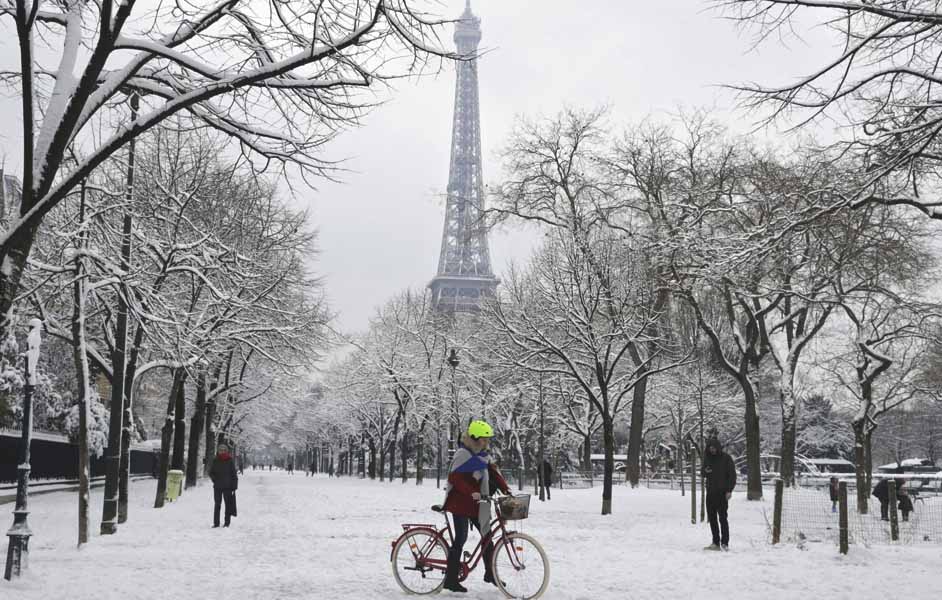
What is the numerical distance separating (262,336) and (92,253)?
13861 mm

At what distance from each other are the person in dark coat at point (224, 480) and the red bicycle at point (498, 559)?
9.15m

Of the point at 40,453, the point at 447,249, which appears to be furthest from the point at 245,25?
the point at 447,249

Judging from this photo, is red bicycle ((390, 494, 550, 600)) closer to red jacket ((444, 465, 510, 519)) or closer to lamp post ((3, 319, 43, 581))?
red jacket ((444, 465, 510, 519))

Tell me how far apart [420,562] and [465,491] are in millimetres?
910

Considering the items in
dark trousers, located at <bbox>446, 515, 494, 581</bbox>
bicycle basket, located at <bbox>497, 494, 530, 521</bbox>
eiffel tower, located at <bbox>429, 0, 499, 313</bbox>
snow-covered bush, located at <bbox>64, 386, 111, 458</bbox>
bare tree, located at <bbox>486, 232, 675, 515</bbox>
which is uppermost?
eiffel tower, located at <bbox>429, 0, 499, 313</bbox>

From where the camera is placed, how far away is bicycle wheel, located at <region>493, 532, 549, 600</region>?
920 centimetres

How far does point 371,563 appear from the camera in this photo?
40.2 feet

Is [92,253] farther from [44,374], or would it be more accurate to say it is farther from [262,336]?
[44,374]

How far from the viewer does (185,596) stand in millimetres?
9383

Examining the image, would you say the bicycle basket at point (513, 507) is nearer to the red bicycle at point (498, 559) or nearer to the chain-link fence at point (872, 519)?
the red bicycle at point (498, 559)

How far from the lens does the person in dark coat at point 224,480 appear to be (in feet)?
58.7

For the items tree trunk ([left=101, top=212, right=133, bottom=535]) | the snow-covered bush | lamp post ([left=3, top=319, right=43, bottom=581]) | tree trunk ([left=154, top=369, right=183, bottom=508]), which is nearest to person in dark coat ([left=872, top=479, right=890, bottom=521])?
tree trunk ([left=101, top=212, right=133, bottom=535])

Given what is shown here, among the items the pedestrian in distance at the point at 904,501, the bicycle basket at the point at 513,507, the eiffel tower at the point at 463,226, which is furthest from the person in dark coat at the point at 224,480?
the eiffel tower at the point at 463,226

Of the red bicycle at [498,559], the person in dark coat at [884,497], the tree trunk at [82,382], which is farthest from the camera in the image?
the person in dark coat at [884,497]
